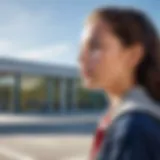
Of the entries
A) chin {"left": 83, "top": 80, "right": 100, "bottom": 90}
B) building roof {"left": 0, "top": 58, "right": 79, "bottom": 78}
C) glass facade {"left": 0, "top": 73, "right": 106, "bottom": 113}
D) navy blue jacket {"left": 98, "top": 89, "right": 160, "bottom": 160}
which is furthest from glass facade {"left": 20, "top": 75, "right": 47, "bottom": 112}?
navy blue jacket {"left": 98, "top": 89, "right": 160, "bottom": 160}

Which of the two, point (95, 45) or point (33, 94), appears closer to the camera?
point (95, 45)

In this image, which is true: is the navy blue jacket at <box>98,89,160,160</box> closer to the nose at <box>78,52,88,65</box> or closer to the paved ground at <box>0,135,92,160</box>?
the nose at <box>78,52,88,65</box>

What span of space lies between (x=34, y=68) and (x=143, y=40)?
28.7 m

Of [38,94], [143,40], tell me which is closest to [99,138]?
[143,40]

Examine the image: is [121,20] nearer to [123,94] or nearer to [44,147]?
[123,94]

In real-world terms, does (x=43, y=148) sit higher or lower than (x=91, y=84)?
lower

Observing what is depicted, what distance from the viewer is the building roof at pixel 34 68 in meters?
28.4

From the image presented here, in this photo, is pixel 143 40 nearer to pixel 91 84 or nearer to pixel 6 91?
pixel 91 84

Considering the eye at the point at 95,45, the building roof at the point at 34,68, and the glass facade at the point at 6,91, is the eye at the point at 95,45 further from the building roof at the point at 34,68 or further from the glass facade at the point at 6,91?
the glass facade at the point at 6,91

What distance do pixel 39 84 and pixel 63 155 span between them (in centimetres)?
2171

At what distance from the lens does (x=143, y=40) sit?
102 cm

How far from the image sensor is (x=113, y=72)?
102 cm

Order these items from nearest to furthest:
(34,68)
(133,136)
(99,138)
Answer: (133,136) → (99,138) → (34,68)

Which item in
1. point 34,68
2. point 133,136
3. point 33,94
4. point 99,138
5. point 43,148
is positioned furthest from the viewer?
point 33,94
